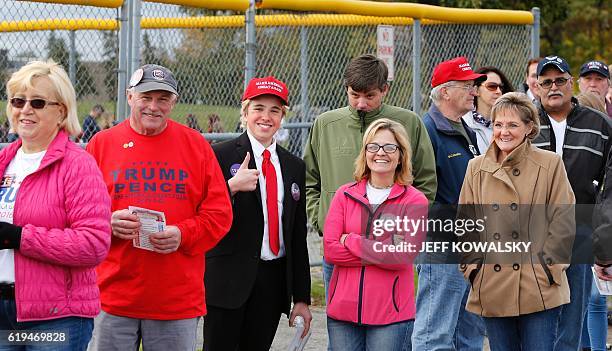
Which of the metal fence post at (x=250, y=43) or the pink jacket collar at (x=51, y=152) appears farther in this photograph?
the metal fence post at (x=250, y=43)

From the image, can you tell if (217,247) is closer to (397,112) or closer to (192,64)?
(397,112)

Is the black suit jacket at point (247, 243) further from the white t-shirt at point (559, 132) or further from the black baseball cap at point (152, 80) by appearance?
the white t-shirt at point (559, 132)

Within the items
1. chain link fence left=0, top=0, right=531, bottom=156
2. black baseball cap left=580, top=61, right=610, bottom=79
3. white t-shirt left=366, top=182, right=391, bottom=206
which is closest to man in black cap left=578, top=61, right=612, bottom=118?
black baseball cap left=580, top=61, right=610, bottom=79

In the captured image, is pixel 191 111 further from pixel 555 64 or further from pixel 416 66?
pixel 555 64

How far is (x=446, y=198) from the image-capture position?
685 cm

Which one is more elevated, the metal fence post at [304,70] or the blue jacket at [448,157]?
the metal fence post at [304,70]

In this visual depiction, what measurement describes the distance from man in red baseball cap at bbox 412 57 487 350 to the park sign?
9.77ft

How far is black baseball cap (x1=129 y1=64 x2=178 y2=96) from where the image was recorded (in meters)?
5.15

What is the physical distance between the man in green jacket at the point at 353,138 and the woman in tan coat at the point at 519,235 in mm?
601

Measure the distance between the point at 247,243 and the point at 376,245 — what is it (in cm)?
68

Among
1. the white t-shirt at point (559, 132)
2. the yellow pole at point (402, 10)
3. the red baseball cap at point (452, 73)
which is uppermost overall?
the yellow pole at point (402, 10)

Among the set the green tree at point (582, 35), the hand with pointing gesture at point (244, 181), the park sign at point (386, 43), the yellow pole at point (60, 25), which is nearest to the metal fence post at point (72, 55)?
the yellow pole at point (60, 25)

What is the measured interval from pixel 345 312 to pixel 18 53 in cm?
364

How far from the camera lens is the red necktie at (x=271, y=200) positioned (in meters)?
5.75
